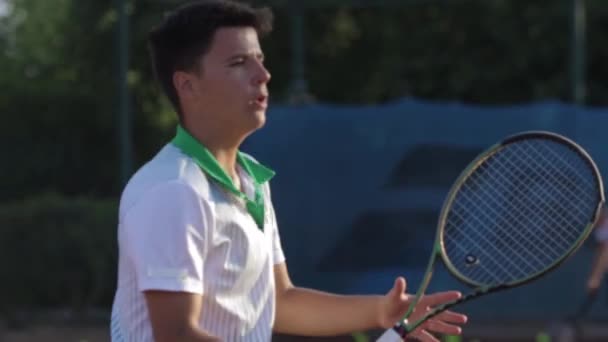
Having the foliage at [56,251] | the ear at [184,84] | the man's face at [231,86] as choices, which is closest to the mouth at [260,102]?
the man's face at [231,86]

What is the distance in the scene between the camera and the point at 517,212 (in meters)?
4.31

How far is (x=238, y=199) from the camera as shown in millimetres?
3465

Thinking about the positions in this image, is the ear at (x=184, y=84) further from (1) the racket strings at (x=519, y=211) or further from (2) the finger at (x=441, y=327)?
(1) the racket strings at (x=519, y=211)

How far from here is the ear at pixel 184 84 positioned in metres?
3.47

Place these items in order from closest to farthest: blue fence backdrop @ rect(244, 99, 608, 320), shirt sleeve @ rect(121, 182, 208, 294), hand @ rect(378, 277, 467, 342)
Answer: shirt sleeve @ rect(121, 182, 208, 294) < hand @ rect(378, 277, 467, 342) < blue fence backdrop @ rect(244, 99, 608, 320)

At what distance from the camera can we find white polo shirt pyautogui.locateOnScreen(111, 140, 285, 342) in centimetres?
325

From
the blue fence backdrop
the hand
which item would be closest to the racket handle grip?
the hand

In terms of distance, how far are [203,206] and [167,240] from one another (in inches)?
4.3

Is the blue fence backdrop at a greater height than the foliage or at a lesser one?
greater

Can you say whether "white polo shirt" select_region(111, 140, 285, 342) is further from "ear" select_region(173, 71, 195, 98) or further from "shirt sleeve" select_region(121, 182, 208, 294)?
"ear" select_region(173, 71, 195, 98)

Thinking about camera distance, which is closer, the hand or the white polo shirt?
the white polo shirt

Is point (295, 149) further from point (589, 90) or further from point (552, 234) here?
point (589, 90)

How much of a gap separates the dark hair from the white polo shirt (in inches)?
6.7

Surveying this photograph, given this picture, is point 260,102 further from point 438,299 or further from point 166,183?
point 438,299
